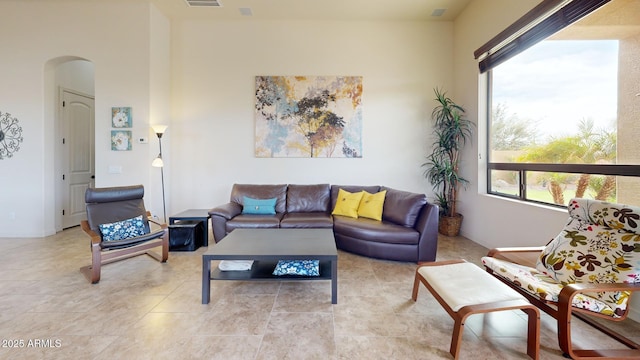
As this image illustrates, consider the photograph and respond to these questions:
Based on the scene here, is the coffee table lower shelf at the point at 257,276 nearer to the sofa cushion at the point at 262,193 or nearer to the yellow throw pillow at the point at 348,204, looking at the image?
the yellow throw pillow at the point at 348,204

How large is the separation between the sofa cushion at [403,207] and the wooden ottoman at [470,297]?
124 cm

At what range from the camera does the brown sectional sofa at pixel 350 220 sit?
10.1 feet

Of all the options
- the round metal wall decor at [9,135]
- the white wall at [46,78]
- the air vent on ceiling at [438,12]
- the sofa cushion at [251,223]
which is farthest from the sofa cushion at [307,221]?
the round metal wall decor at [9,135]

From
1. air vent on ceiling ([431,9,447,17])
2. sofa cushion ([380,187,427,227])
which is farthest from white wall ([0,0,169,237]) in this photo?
air vent on ceiling ([431,9,447,17])

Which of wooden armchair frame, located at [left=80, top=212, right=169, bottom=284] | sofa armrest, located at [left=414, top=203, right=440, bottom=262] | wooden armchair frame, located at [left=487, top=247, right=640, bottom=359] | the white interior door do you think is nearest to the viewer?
wooden armchair frame, located at [left=487, top=247, right=640, bottom=359]

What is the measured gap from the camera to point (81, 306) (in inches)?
84.2

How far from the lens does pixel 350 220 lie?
138 inches

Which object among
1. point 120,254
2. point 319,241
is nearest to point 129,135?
point 120,254

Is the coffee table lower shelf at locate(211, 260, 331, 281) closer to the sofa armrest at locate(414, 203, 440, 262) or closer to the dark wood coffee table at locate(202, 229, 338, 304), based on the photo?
the dark wood coffee table at locate(202, 229, 338, 304)

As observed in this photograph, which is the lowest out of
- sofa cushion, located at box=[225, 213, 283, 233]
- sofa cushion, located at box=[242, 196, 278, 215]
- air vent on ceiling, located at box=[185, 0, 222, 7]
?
sofa cushion, located at box=[225, 213, 283, 233]

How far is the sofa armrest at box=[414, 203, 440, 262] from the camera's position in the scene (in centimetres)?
304

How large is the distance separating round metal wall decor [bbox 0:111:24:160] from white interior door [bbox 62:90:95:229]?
52cm

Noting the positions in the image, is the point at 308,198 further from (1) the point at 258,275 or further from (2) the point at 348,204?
(1) the point at 258,275

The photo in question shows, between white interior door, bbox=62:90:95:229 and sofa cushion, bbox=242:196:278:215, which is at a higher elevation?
white interior door, bbox=62:90:95:229
